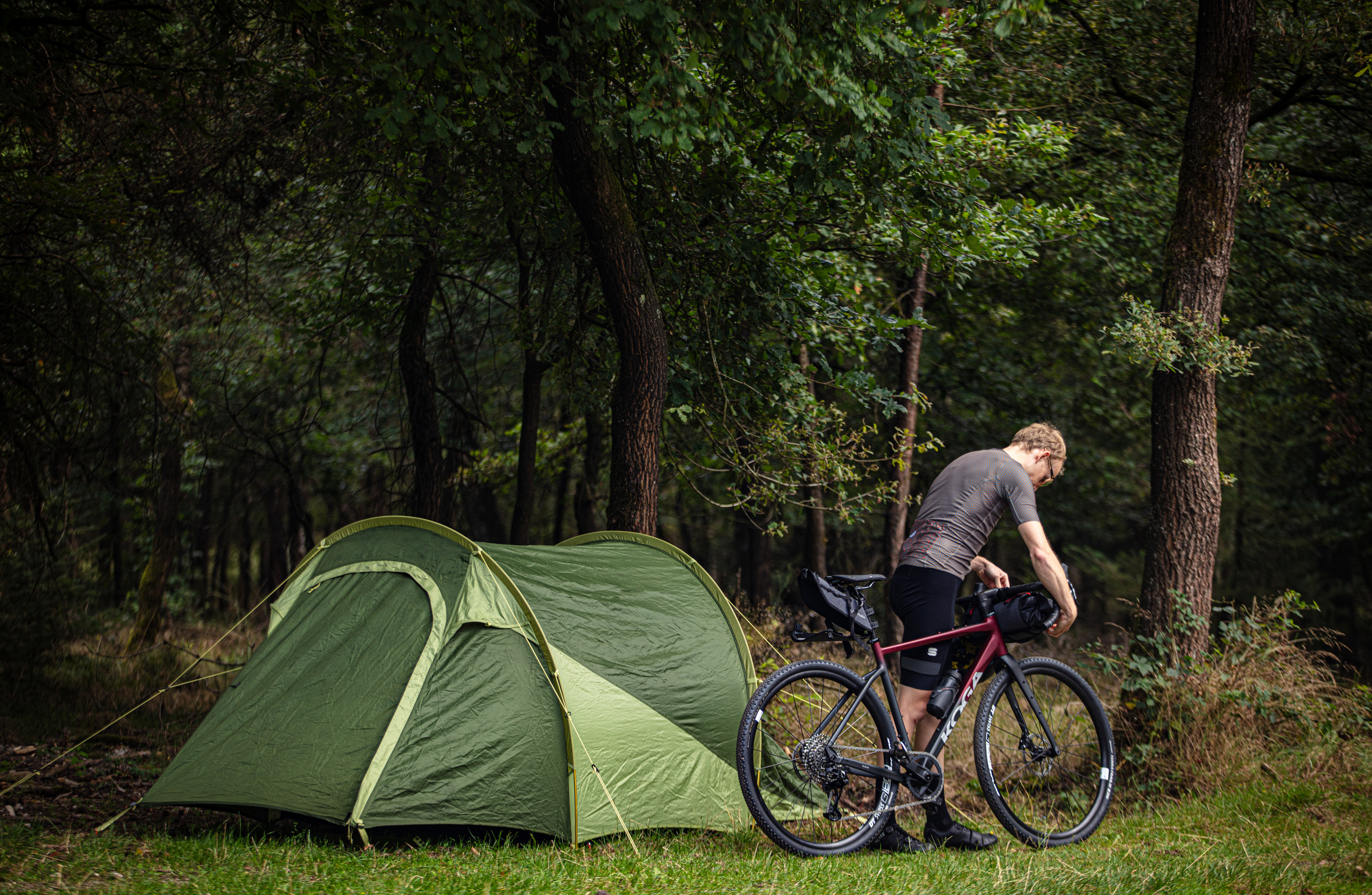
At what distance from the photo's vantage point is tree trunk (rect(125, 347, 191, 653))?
10.7m

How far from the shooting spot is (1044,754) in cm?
419

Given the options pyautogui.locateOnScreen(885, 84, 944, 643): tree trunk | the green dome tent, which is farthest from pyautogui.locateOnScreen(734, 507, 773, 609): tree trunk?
the green dome tent

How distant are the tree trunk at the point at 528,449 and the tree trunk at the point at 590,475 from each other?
2.04 ft

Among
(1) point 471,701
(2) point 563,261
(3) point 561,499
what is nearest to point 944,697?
(1) point 471,701

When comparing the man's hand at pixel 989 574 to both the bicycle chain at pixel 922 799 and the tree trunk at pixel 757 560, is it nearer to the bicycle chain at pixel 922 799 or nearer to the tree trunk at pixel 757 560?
the bicycle chain at pixel 922 799

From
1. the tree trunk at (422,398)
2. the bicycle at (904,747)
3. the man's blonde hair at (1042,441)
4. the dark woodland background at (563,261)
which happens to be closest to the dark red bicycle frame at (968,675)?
the bicycle at (904,747)

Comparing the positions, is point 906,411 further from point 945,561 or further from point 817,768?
point 817,768

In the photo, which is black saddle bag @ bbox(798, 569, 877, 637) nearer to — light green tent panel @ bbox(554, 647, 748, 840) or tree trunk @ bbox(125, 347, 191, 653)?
light green tent panel @ bbox(554, 647, 748, 840)

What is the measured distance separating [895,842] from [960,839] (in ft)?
1.02

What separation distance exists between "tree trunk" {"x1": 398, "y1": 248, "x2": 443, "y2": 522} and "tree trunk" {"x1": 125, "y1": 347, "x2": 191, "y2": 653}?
3.44m

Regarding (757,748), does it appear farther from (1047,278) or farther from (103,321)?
(1047,278)

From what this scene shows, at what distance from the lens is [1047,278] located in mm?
11461

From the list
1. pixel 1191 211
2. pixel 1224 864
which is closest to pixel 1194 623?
pixel 1224 864

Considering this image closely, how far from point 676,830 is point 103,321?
5.76 m
